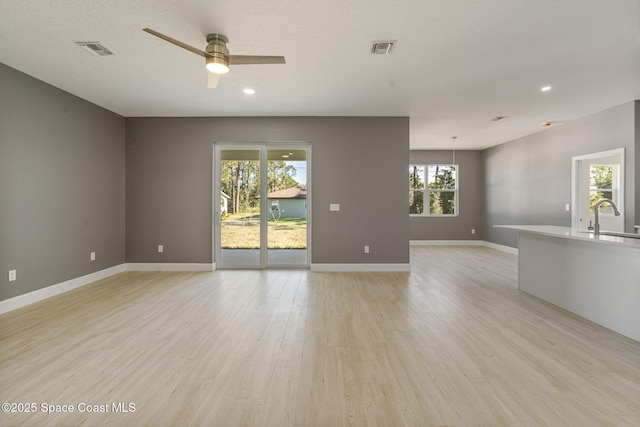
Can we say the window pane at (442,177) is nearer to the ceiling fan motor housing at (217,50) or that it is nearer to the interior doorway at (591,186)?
the interior doorway at (591,186)

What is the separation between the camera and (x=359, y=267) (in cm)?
530

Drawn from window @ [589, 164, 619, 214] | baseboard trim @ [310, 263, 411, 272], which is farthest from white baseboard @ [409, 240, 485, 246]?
baseboard trim @ [310, 263, 411, 272]

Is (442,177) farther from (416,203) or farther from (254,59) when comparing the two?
(254,59)

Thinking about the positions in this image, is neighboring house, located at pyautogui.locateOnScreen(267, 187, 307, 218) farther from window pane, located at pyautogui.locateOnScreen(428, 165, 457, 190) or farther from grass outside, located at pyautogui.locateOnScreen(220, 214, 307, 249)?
window pane, located at pyautogui.locateOnScreen(428, 165, 457, 190)

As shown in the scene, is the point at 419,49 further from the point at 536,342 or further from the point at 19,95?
the point at 19,95

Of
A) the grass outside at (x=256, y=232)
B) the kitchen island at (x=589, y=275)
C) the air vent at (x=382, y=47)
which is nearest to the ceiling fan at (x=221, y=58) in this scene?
the air vent at (x=382, y=47)

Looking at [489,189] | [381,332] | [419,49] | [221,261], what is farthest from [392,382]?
[489,189]

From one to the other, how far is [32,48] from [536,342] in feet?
18.5

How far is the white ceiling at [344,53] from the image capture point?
241cm

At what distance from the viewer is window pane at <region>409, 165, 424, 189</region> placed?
8734 mm

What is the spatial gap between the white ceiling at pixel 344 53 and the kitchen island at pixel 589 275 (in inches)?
77.5

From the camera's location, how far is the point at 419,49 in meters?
2.98

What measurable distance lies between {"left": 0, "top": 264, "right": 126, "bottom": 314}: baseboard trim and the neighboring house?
295cm

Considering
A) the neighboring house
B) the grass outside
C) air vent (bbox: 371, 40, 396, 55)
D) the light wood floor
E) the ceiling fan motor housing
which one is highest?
air vent (bbox: 371, 40, 396, 55)
